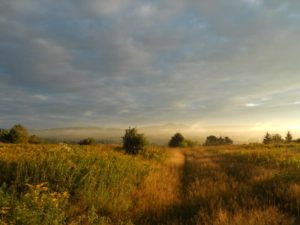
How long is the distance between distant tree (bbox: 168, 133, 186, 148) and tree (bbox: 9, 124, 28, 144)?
3003 cm

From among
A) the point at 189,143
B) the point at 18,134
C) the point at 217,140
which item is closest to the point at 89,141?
the point at 18,134

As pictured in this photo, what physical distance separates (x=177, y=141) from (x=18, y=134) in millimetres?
31877

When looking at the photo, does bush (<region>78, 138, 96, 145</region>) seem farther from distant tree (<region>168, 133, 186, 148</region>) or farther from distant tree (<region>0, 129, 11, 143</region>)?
distant tree (<region>168, 133, 186, 148</region>)

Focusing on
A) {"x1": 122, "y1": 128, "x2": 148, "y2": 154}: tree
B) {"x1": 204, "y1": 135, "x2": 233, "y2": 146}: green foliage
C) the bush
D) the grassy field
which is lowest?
the grassy field

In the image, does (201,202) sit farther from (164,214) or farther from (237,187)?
(237,187)

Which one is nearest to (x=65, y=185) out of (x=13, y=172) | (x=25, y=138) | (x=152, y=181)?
(x=13, y=172)

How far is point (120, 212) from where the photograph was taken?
8.59 metres

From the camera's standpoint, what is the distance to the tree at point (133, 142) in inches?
1104

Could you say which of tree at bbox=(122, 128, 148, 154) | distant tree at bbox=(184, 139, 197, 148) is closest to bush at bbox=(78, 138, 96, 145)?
distant tree at bbox=(184, 139, 197, 148)

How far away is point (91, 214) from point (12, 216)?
79.7 inches

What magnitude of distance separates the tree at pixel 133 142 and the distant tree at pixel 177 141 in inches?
1645

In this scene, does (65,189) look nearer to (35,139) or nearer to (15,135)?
(15,135)

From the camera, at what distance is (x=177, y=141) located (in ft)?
232

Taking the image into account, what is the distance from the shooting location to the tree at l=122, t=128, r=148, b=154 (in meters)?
28.0
